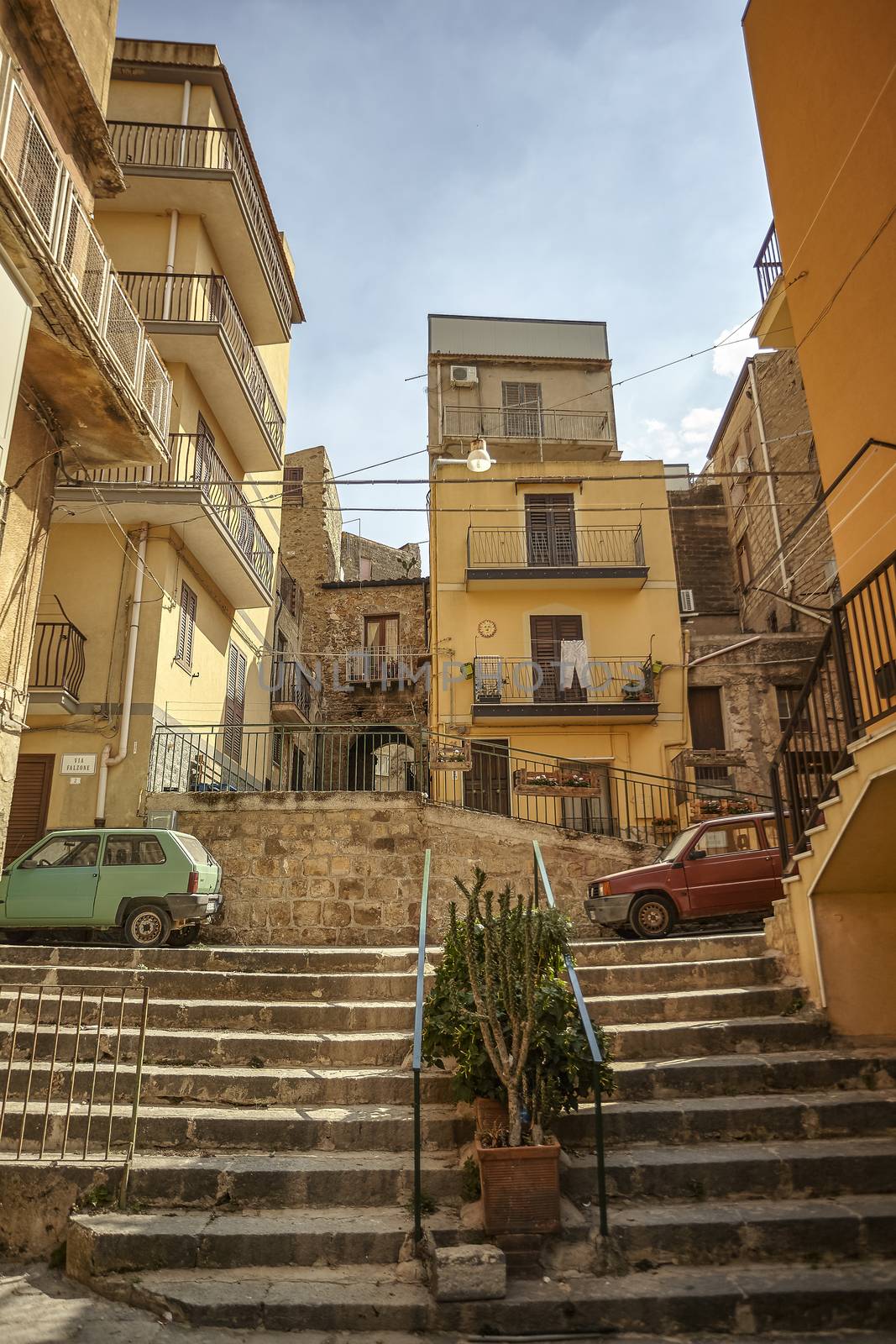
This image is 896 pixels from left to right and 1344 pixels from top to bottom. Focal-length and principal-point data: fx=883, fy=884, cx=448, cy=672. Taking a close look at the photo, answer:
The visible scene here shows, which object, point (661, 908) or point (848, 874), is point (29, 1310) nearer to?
point (848, 874)

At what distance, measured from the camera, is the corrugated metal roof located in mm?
25562

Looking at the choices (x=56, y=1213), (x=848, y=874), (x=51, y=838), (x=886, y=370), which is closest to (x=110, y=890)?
(x=51, y=838)

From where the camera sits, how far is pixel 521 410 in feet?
80.3

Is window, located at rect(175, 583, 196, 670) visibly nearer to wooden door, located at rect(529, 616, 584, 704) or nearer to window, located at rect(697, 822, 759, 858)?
wooden door, located at rect(529, 616, 584, 704)

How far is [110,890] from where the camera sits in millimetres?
10469

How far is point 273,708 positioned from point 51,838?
11.0 meters

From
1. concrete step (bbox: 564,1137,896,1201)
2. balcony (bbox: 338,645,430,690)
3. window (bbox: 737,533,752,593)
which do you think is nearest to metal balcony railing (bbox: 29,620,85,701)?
concrete step (bbox: 564,1137,896,1201)

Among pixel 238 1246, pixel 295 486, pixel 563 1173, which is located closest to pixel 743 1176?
pixel 563 1173

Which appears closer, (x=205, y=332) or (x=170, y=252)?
(x=205, y=332)

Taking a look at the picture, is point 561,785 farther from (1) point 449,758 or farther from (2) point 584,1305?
(2) point 584,1305

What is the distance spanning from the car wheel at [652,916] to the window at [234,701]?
8722 millimetres

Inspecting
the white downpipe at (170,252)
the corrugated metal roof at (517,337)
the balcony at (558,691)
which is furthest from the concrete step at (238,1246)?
the corrugated metal roof at (517,337)

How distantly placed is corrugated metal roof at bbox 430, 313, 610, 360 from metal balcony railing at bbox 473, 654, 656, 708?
10.3 metres

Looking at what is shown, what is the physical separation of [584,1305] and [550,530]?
1870 cm
